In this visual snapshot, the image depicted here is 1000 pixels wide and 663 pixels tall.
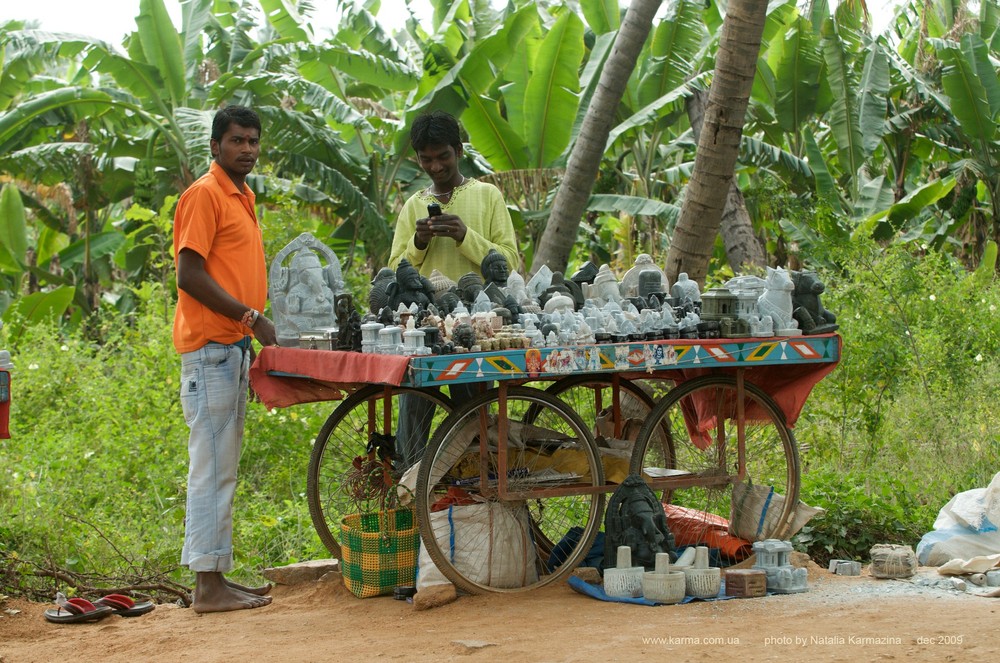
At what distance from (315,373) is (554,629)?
59.1 inches

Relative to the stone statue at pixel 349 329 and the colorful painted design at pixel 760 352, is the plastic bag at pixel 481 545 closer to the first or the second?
the stone statue at pixel 349 329

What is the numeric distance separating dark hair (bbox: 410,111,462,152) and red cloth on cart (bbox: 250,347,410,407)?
3.82ft

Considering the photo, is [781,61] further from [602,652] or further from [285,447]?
[602,652]

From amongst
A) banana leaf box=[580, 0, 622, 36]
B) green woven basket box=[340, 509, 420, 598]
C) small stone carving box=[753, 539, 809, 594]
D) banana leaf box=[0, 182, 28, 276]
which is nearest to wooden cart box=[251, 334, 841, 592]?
green woven basket box=[340, 509, 420, 598]

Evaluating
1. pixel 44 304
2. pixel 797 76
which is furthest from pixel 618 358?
pixel 44 304

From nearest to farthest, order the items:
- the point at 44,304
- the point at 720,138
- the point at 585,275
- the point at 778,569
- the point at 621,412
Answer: the point at 778,569 → the point at 585,275 → the point at 621,412 → the point at 720,138 → the point at 44,304

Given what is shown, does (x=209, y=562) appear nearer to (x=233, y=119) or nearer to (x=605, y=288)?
(x=233, y=119)

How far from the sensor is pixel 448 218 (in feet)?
16.3

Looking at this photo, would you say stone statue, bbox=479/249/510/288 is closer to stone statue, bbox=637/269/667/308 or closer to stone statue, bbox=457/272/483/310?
stone statue, bbox=457/272/483/310

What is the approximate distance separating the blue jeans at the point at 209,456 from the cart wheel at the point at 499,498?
906 mm

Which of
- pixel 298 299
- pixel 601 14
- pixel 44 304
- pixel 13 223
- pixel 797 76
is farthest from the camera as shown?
pixel 601 14

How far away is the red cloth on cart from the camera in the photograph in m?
4.21

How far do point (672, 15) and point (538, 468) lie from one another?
7738 mm

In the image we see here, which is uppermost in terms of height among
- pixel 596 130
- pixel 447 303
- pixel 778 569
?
pixel 596 130
